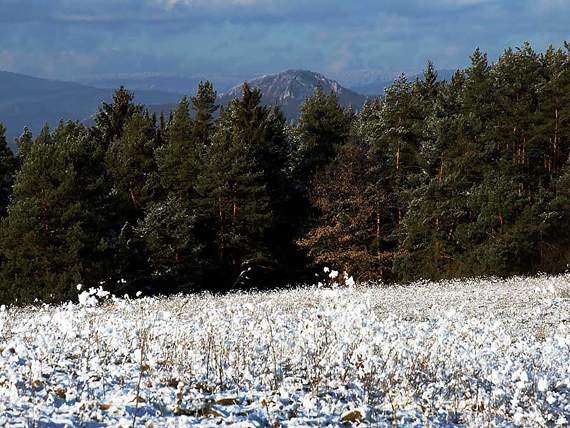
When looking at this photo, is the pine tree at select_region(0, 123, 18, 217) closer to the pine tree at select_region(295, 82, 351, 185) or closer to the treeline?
the treeline

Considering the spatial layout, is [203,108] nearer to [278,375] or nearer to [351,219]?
[351,219]

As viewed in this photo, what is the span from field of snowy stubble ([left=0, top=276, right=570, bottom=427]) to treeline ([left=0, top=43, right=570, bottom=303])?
75.0ft

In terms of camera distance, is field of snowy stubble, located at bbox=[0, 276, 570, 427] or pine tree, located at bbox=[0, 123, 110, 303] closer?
field of snowy stubble, located at bbox=[0, 276, 570, 427]

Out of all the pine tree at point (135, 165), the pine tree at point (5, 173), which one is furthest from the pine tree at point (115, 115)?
the pine tree at point (5, 173)

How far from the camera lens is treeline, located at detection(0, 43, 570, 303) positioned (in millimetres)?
30828

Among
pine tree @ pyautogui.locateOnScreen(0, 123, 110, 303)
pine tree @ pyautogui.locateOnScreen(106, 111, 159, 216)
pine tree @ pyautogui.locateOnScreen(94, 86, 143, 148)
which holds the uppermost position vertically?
pine tree @ pyautogui.locateOnScreen(94, 86, 143, 148)

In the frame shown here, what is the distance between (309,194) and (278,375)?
3409 centimetres

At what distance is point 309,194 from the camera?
40.7 meters

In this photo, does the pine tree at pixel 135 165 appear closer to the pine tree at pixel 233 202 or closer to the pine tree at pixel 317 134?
the pine tree at pixel 233 202

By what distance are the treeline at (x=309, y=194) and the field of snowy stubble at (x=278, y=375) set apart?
22.9 metres

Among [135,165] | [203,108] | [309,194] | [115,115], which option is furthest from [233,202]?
[115,115]

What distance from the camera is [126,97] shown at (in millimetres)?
48625

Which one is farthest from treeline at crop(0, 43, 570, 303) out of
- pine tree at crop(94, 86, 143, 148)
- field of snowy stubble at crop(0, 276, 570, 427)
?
field of snowy stubble at crop(0, 276, 570, 427)

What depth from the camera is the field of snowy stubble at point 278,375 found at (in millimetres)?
5684
